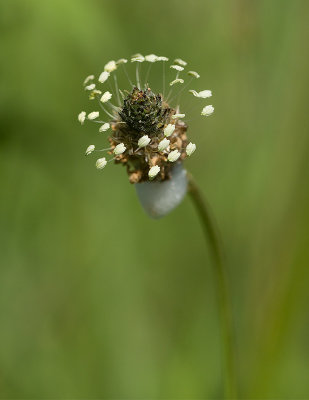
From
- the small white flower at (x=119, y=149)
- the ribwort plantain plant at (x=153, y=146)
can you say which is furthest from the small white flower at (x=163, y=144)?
the small white flower at (x=119, y=149)

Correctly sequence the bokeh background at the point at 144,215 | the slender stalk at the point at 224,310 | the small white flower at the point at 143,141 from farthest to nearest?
the bokeh background at the point at 144,215, the slender stalk at the point at 224,310, the small white flower at the point at 143,141

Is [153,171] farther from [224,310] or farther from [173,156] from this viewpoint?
[224,310]

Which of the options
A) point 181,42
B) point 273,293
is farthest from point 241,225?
point 181,42

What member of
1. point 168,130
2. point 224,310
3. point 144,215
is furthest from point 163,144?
point 144,215

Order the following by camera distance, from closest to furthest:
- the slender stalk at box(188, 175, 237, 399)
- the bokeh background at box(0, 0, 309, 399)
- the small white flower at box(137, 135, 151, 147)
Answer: the small white flower at box(137, 135, 151, 147)
the slender stalk at box(188, 175, 237, 399)
the bokeh background at box(0, 0, 309, 399)

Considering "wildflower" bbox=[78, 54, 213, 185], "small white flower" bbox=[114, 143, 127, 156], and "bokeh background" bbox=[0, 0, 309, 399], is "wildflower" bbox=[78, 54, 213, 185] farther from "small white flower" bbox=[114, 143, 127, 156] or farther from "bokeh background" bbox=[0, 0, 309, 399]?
"bokeh background" bbox=[0, 0, 309, 399]

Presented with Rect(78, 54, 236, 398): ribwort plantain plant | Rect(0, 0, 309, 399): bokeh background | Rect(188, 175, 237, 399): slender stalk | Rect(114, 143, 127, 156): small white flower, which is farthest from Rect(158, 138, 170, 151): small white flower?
Rect(0, 0, 309, 399): bokeh background

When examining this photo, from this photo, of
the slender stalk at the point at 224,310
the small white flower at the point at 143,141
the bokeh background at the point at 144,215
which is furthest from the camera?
the bokeh background at the point at 144,215

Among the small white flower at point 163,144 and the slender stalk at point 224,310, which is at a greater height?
the small white flower at point 163,144

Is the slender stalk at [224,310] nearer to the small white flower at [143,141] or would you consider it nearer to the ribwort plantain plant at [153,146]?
the ribwort plantain plant at [153,146]
